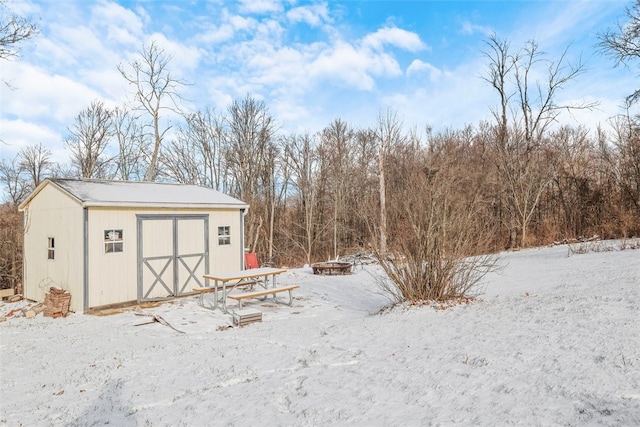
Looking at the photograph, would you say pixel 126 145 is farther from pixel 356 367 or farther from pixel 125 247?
pixel 356 367

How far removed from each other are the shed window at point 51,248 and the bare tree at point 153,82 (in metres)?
9.59

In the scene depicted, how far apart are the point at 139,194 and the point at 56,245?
2.09m

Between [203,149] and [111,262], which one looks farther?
[203,149]

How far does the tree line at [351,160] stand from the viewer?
17.5 metres

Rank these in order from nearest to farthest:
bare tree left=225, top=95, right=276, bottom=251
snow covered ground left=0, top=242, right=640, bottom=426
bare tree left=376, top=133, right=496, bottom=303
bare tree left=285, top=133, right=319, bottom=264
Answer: snow covered ground left=0, top=242, right=640, bottom=426 → bare tree left=376, top=133, right=496, bottom=303 → bare tree left=285, top=133, right=319, bottom=264 → bare tree left=225, top=95, right=276, bottom=251

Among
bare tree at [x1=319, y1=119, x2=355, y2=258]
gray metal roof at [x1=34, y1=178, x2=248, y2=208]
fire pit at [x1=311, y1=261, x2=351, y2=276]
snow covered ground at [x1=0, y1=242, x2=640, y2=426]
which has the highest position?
bare tree at [x1=319, y1=119, x2=355, y2=258]

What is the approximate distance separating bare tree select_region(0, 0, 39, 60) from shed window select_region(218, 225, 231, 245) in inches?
233

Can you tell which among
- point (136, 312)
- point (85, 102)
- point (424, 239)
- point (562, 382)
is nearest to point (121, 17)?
point (136, 312)

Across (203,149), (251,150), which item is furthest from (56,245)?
(203,149)

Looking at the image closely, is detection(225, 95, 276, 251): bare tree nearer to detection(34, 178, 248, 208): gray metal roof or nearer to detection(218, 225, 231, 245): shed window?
detection(34, 178, 248, 208): gray metal roof

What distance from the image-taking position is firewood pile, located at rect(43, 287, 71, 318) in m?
7.65

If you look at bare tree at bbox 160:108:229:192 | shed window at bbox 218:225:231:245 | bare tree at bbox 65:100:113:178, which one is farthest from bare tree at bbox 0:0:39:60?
bare tree at bbox 65:100:113:178

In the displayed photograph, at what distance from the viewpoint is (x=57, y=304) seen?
7645 millimetres

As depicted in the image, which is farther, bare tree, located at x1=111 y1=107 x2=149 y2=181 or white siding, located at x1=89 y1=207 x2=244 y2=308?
bare tree, located at x1=111 y1=107 x2=149 y2=181
